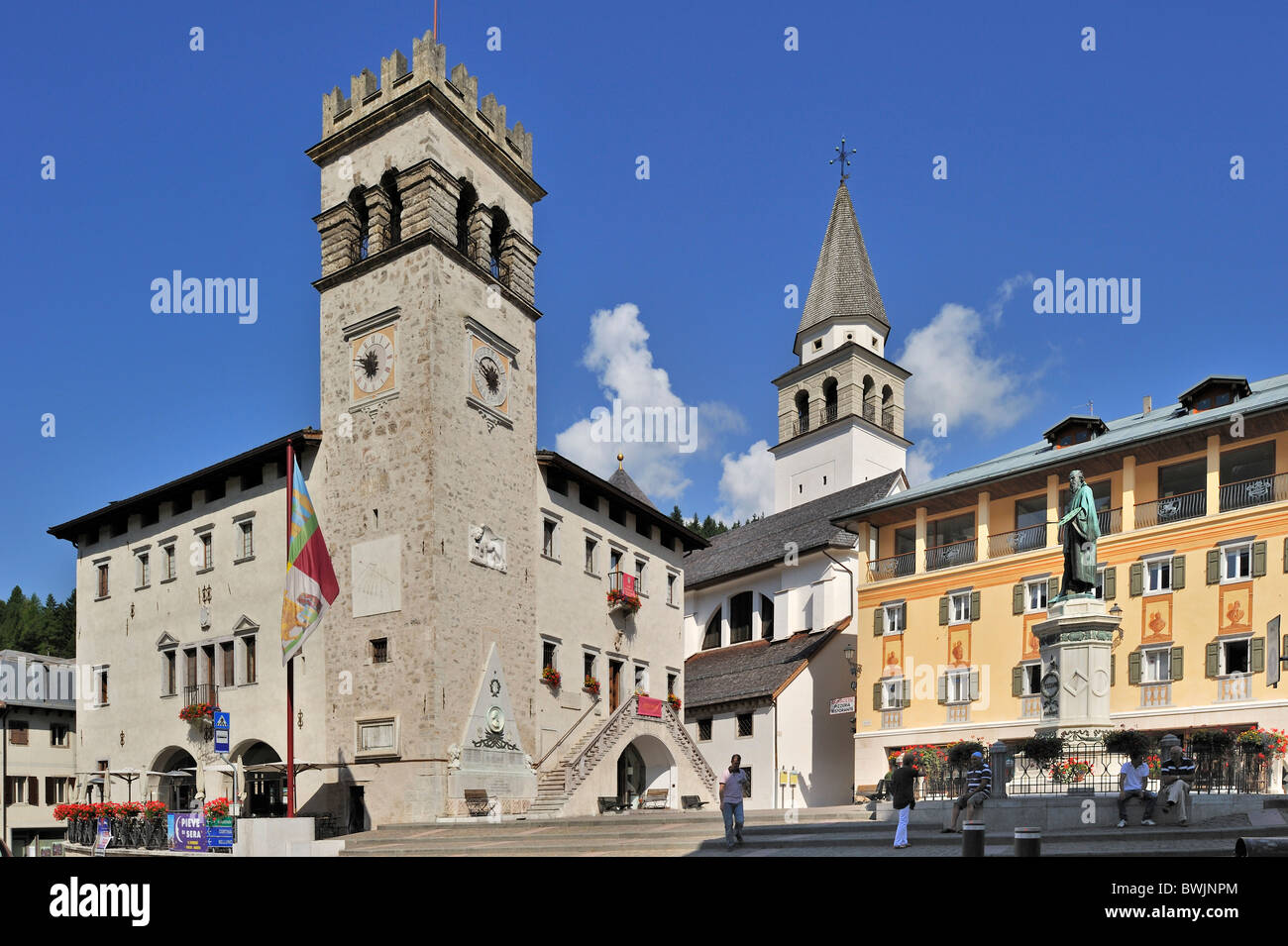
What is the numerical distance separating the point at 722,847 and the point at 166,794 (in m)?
26.5

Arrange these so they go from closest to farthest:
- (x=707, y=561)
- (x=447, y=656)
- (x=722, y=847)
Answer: (x=722, y=847), (x=447, y=656), (x=707, y=561)

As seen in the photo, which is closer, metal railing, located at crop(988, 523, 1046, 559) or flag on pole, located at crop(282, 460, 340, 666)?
flag on pole, located at crop(282, 460, 340, 666)

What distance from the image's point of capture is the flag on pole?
2584 cm

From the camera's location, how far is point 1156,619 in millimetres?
36156

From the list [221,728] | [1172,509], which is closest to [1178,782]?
[1172,509]

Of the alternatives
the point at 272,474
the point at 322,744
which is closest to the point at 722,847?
the point at 322,744

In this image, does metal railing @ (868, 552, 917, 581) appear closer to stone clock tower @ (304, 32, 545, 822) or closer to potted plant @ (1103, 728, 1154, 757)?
stone clock tower @ (304, 32, 545, 822)

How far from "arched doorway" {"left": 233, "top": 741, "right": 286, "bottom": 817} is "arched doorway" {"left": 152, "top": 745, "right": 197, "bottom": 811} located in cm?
335

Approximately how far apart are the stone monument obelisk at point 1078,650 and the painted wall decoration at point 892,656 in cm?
2058

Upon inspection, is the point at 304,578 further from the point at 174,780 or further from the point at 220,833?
the point at 174,780

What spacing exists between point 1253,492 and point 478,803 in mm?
26436

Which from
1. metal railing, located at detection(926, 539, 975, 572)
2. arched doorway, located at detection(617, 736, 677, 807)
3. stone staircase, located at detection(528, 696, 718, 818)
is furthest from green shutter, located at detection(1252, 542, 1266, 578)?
arched doorway, located at detection(617, 736, 677, 807)

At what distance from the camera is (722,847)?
20328 millimetres

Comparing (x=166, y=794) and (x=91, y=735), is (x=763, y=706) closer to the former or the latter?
(x=166, y=794)
